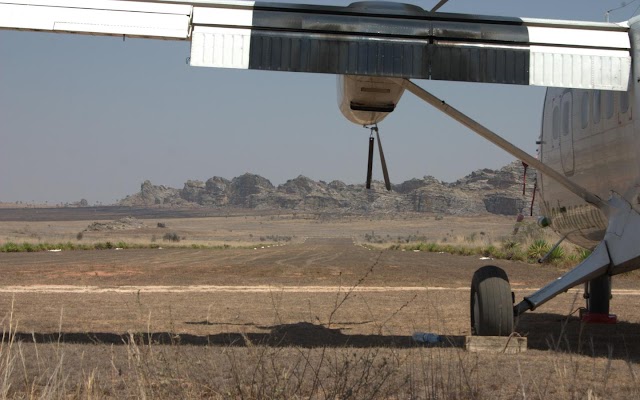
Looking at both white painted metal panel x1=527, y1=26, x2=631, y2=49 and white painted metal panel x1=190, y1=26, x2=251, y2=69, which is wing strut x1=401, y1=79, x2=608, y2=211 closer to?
white painted metal panel x1=527, y1=26, x2=631, y2=49

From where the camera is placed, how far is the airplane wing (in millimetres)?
9938

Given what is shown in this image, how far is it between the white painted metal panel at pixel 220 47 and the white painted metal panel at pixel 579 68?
3285 millimetres

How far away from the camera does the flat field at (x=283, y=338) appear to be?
7.11 m

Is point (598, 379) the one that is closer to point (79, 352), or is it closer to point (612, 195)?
point (612, 195)

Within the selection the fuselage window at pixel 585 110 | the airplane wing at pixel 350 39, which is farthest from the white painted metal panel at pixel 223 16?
the fuselage window at pixel 585 110

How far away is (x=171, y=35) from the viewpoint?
391 inches

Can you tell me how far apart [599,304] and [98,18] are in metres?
9.77

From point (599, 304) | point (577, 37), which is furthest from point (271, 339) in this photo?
point (599, 304)

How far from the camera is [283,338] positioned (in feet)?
37.3

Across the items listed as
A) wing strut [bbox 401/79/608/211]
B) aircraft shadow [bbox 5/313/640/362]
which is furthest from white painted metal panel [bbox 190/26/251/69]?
aircraft shadow [bbox 5/313/640/362]

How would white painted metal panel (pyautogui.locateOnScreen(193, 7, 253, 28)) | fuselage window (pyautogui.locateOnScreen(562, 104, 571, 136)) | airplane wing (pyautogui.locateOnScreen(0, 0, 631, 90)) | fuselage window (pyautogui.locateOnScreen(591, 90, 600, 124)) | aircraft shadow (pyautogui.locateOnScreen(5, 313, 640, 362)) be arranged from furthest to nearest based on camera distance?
fuselage window (pyautogui.locateOnScreen(562, 104, 571, 136)) < fuselage window (pyautogui.locateOnScreen(591, 90, 600, 124)) < aircraft shadow (pyautogui.locateOnScreen(5, 313, 640, 362)) < white painted metal panel (pyautogui.locateOnScreen(193, 7, 253, 28)) < airplane wing (pyautogui.locateOnScreen(0, 0, 631, 90))

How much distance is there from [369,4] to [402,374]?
4559 millimetres

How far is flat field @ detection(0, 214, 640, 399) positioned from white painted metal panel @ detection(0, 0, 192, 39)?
3218mm

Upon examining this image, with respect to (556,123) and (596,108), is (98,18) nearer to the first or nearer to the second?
(596,108)
